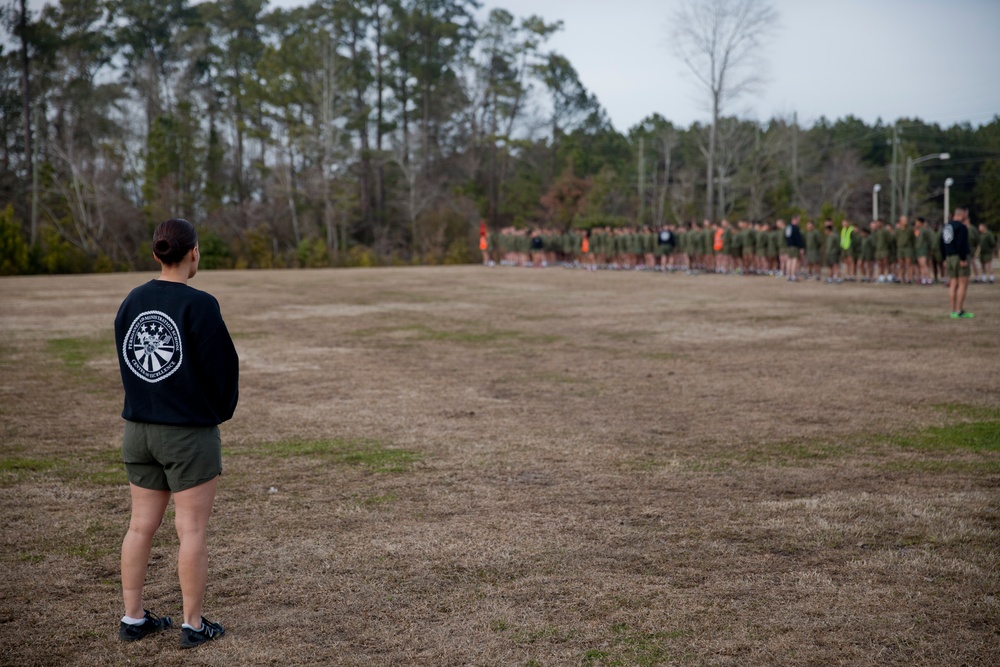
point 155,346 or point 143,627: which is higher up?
point 155,346

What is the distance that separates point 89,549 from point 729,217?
66727mm

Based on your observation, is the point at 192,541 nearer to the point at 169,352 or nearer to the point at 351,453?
the point at 169,352

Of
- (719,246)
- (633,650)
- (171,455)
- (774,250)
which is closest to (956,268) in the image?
(633,650)

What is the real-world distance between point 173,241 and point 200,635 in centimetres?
182

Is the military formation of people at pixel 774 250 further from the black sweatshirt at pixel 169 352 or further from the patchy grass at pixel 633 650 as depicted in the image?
the black sweatshirt at pixel 169 352

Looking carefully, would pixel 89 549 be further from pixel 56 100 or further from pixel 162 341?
pixel 56 100

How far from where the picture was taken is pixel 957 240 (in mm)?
15680

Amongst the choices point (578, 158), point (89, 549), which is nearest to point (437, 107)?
point (578, 158)

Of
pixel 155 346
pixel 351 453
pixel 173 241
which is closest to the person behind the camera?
pixel 155 346

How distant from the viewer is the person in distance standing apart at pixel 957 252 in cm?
1568

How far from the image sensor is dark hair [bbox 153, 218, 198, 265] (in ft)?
12.5

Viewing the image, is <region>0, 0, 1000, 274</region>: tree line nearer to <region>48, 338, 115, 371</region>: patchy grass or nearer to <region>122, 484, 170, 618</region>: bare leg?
<region>48, 338, 115, 371</region>: patchy grass

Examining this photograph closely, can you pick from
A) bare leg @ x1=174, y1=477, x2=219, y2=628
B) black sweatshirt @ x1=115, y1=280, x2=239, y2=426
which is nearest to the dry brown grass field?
bare leg @ x1=174, y1=477, x2=219, y2=628

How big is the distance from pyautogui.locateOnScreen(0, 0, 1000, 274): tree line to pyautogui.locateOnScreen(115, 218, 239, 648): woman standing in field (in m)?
39.1
